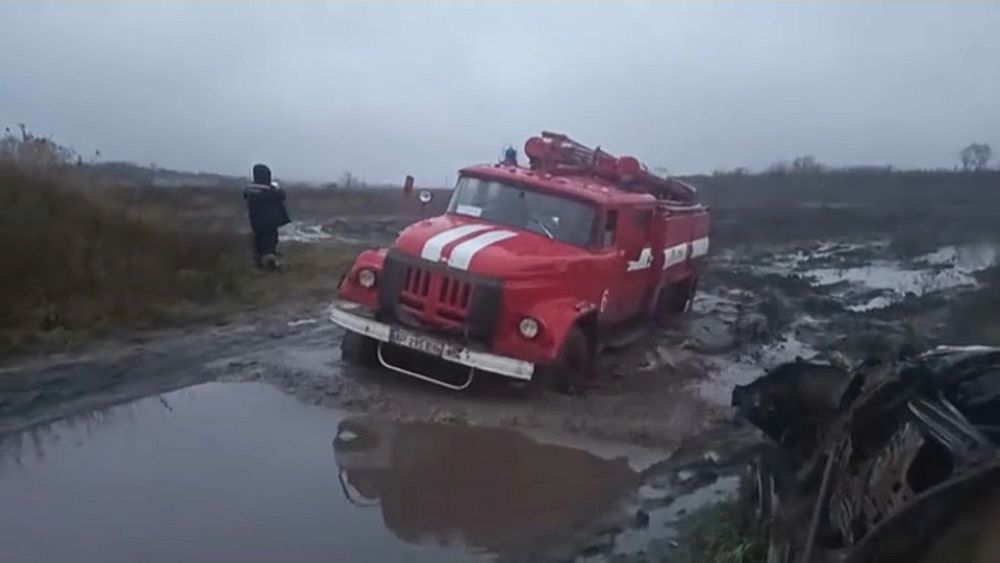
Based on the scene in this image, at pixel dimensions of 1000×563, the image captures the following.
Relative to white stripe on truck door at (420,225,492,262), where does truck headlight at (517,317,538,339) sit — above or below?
below

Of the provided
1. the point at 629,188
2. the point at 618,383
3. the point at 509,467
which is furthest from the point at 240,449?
the point at 629,188

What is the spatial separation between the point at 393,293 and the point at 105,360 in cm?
278

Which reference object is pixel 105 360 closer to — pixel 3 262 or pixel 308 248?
pixel 3 262

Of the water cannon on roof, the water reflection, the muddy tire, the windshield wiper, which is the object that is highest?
the water cannon on roof

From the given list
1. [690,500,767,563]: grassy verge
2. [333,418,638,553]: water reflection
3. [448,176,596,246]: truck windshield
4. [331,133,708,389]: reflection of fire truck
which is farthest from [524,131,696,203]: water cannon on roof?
A: [690,500,767,563]: grassy verge

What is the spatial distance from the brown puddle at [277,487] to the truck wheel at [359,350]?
1267 millimetres

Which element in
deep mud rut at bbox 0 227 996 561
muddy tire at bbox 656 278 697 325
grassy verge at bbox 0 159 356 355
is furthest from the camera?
muddy tire at bbox 656 278 697 325

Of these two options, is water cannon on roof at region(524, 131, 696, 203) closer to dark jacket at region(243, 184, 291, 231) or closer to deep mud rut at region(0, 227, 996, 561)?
deep mud rut at region(0, 227, 996, 561)

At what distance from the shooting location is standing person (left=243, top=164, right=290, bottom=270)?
15133 millimetres

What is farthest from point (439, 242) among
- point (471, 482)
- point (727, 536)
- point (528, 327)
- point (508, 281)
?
point (727, 536)

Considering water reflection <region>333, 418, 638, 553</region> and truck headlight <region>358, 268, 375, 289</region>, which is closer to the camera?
water reflection <region>333, 418, 638, 553</region>

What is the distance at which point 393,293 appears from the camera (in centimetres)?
916

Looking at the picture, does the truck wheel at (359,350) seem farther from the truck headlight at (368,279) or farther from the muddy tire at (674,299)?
the muddy tire at (674,299)

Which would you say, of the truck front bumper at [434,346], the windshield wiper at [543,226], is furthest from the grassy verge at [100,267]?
the windshield wiper at [543,226]
